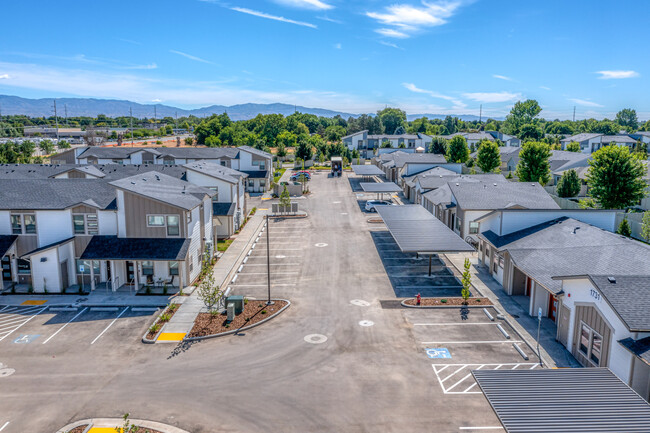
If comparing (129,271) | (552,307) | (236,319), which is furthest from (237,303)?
(552,307)

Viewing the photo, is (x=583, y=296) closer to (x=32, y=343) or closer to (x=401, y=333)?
(x=401, y=333)

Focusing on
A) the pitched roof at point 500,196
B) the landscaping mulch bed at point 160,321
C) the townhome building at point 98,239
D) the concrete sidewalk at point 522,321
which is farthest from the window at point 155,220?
the pitched roof at point 500,196

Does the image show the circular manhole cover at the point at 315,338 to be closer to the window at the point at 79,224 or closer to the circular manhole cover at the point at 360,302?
the circular manhole cover at the point at 360,302

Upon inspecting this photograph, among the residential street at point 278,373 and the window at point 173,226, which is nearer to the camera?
the residential street at point 278,373

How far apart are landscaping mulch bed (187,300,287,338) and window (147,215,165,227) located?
786cm

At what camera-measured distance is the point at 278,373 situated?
67.2 ft

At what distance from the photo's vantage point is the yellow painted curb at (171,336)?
24.1 m

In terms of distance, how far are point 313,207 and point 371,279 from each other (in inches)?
1157

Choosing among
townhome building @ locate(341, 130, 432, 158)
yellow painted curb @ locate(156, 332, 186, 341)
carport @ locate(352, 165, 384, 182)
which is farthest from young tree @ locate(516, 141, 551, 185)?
townhome building @ locate(341, 130, 432, 158)

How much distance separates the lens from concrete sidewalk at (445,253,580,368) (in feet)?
71.3

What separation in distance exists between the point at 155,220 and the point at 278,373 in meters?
16.1

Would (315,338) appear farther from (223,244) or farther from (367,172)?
(367,172)

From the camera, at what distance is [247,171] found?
75.7 meters

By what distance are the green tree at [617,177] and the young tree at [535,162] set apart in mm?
16742
